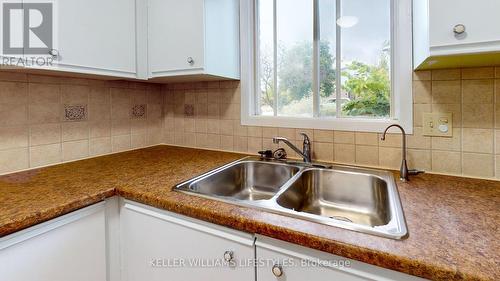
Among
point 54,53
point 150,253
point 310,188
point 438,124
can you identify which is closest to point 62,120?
point 54,53

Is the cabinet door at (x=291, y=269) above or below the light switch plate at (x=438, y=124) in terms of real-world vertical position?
below

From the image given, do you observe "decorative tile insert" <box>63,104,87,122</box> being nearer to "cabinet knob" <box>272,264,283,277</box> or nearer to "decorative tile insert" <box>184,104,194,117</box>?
"decorative tile insert" <box>184,104,194,117</box>

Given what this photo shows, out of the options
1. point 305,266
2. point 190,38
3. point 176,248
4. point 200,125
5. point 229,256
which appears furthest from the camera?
point 200,125

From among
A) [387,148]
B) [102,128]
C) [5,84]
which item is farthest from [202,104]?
[387,148]

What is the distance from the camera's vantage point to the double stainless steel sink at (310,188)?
1035 mm

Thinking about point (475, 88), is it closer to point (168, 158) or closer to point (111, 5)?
point (168, 158)

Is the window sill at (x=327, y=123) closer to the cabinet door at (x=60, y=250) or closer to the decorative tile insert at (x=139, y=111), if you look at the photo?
the decorative tile insert at (x=139, y=111)

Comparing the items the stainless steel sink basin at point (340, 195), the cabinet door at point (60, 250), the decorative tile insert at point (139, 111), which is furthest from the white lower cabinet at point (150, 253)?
the decorative tile insert at point (139, 111)

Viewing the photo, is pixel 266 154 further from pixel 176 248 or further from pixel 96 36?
pixel 96 36

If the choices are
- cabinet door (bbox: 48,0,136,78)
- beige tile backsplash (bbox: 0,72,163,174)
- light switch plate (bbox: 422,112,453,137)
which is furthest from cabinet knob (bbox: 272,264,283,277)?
beige tile backsplash (bbox: 0,72,163,174)

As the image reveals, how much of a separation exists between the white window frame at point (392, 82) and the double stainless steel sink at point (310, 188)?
24 centimetres

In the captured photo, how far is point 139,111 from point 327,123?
130 cm

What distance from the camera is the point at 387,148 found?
1.25m

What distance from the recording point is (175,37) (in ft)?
4.65
